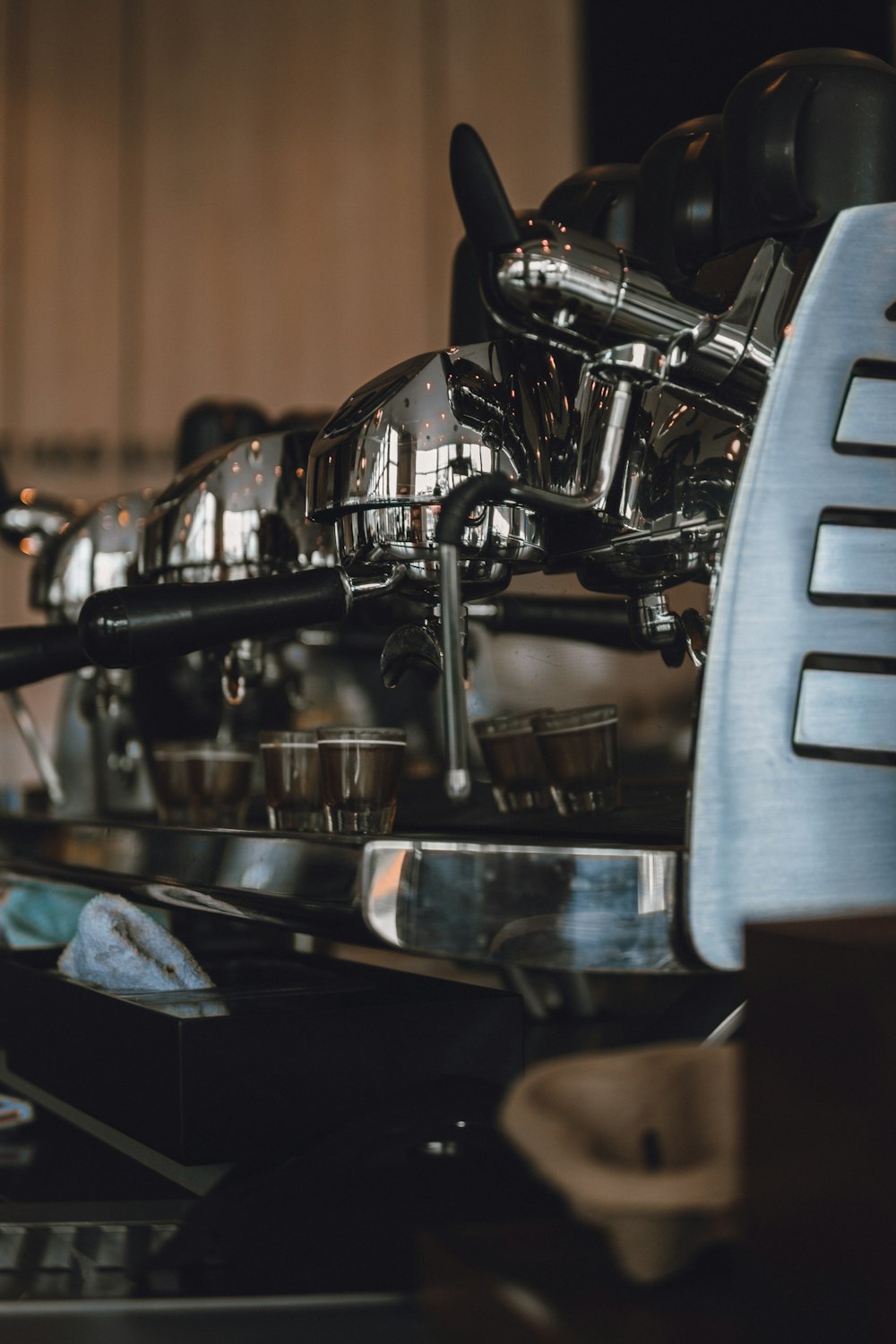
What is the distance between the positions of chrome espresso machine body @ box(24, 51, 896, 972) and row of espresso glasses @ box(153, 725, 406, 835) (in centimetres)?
8

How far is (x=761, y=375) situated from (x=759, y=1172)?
295 millimetres

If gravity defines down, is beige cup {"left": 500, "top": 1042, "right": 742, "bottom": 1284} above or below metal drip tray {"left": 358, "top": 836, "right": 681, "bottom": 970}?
below

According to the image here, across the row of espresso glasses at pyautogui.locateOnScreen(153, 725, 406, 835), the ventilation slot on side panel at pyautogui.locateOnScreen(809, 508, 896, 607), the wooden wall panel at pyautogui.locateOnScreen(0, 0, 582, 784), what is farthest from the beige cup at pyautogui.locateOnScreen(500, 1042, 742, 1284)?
the wooden wall panel at pyautogui.locateOnScreen(0, 0, 582, 784)

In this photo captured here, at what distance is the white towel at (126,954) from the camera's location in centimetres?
69

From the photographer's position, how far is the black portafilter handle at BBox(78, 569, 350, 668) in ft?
1.91

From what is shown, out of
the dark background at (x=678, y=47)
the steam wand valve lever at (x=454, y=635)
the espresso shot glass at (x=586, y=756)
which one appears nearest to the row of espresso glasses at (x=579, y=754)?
the espresso shot glass at (x=586, y=756)

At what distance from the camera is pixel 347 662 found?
4.57 feet

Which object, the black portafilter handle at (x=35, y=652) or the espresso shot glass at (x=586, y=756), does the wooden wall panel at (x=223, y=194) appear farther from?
the espresso shot glass at (x=586, y=756)

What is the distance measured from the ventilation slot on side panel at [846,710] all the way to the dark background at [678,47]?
1841mm

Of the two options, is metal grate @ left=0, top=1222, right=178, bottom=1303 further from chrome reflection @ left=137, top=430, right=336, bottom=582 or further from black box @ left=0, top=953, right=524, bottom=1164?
chrome reflection @ left=137, top=430, right=336, bottom=582

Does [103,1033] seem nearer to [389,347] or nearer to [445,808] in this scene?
[445,808]

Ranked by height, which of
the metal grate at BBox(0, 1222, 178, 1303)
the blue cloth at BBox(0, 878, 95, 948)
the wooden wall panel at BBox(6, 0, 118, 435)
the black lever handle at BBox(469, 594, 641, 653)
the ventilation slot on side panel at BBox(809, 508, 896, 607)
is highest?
the wooden wall panel at BBox(6, 0, 118, 435)

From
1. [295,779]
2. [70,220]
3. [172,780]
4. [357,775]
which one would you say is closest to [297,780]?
[295,779]

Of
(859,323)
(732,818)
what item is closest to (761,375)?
(859,323)
